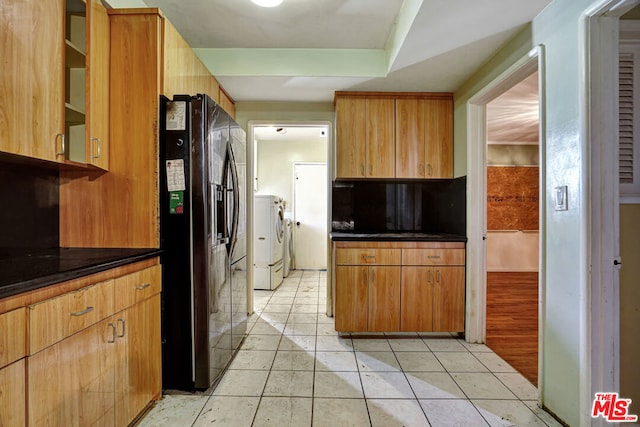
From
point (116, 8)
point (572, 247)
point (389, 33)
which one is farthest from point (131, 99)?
point (572, 247)

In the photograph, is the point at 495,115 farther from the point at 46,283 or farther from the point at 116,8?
the point at 46,283

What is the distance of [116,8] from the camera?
5.60 feet

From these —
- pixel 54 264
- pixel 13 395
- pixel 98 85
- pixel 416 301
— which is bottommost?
pixel 416 301

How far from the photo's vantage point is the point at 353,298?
2537 millimetres

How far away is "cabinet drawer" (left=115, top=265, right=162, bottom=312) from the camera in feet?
4.44

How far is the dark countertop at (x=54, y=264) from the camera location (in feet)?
3.13

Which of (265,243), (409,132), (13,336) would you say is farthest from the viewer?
(265,243)

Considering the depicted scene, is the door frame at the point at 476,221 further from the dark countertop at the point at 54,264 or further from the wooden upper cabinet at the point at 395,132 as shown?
the dark countertop at the point at 54,264

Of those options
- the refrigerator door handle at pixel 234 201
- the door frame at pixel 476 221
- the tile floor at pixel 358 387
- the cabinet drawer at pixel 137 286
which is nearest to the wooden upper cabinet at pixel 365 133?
the door frame at pixel 476 221

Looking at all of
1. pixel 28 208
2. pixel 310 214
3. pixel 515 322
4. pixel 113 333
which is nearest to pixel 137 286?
pixel 113 333

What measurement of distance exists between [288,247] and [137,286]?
3.70m

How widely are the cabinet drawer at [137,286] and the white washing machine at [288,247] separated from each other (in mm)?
3181

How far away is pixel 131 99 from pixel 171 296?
3.78ft

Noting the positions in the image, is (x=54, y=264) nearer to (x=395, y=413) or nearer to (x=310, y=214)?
(x=395, y=413)
